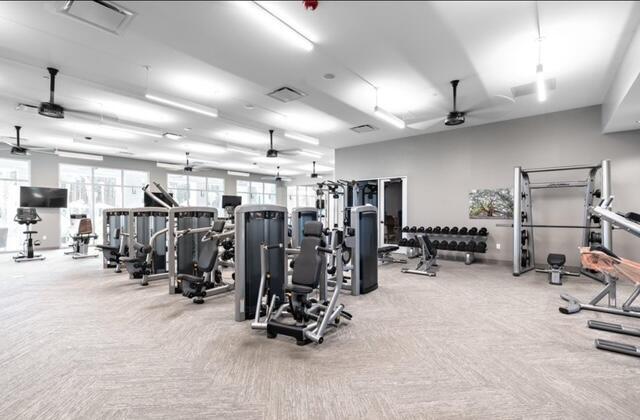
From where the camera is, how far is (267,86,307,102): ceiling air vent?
5.09 meters

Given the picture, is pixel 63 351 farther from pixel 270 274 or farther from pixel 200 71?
pixel 200 71

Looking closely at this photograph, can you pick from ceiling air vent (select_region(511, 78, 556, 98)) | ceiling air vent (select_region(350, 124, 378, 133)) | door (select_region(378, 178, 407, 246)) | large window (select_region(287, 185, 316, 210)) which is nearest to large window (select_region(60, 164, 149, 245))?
large window (select_region(287, 185, 316, 210))

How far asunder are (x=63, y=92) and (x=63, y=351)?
15.9ft

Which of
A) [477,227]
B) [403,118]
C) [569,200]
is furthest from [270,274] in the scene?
[569,200]

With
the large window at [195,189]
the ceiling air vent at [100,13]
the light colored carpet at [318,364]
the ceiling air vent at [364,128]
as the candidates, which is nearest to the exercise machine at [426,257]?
the light colored carpet at [318,364]

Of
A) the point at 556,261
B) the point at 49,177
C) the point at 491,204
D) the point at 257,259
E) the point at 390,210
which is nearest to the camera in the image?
the point at 257,259

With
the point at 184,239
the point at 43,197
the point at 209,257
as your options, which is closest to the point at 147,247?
the point at 184,239

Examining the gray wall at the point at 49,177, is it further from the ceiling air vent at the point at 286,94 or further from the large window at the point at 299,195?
the ceiling air vent at the point at 286,94

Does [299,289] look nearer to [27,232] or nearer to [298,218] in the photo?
[298,218]

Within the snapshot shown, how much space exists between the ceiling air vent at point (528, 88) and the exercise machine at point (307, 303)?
4.30m

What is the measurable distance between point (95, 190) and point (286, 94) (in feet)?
32.9

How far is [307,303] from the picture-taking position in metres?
3.05

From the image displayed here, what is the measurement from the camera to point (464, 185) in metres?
7.57

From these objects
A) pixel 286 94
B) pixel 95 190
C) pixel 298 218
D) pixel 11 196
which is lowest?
pixel 298 218
